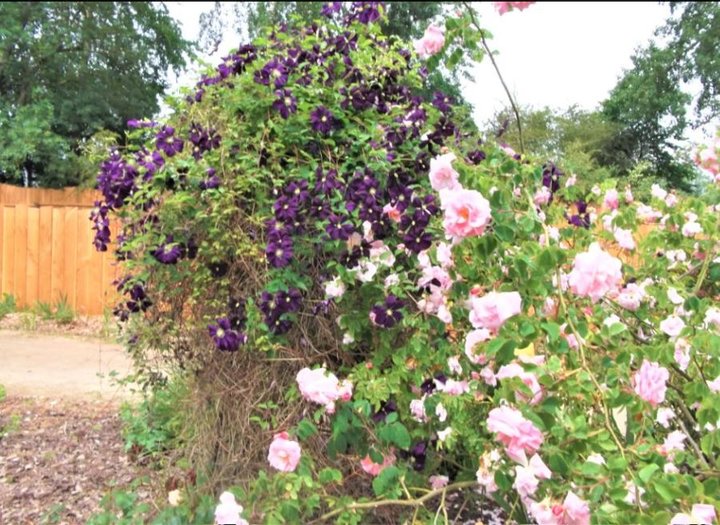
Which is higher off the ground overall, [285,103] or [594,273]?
[285,103]

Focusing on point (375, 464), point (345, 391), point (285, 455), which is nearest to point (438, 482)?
point (375, 464)

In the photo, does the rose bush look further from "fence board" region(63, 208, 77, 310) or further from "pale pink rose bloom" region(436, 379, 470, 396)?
"fence board" region(63, 208, 77, 310)

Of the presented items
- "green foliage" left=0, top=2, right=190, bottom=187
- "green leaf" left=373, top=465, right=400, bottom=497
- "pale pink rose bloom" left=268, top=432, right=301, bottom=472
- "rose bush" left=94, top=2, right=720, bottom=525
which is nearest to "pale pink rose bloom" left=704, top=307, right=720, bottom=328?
"rose bush" left=94, top=2, right=720, bottom=525

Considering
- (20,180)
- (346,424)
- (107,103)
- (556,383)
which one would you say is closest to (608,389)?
(556,383)

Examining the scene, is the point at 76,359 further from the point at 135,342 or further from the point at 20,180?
the point at 20,180

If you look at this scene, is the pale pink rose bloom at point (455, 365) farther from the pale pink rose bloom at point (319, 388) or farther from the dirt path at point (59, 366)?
the dirt path at point (59, 366)

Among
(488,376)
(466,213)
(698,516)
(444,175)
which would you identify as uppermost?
(444,175)

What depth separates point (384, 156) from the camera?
2.21 meters

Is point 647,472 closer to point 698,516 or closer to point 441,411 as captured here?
point 698,516

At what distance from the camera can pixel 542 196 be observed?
7.40ft

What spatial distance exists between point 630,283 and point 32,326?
7082 mm

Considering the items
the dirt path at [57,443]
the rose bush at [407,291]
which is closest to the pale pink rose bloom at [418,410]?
the rose bush at [407,291]

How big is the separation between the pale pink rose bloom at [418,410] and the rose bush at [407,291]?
0.01 meters

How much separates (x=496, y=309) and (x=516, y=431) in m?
0.27
